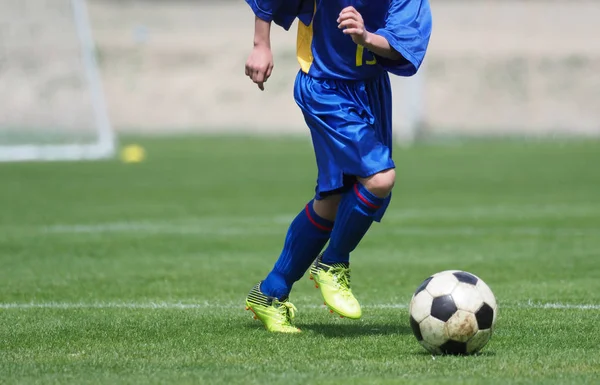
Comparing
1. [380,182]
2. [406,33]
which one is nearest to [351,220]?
[380,182]

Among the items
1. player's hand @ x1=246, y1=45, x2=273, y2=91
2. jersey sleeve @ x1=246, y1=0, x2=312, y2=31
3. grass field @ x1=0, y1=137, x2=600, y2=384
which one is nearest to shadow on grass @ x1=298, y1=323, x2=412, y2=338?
grass field @ x1=0, y1=137, x2=600, y2=384

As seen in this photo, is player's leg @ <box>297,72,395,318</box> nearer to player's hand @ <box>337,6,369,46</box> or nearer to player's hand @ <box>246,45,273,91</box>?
player's hand @ <box>246,45,273,91</box>

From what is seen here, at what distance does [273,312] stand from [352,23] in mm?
1571

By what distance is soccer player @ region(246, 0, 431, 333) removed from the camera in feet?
18.6

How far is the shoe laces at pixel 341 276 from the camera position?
5.86 metres

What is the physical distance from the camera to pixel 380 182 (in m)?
5.63

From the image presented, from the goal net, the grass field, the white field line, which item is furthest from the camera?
the goal net

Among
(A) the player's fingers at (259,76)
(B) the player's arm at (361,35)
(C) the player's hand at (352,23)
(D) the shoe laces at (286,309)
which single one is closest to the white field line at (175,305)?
(D) the shoe laces at (286,309)

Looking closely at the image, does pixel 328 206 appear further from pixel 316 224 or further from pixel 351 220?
pixel 351 220

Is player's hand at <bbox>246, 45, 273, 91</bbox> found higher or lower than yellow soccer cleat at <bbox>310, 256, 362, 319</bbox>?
higher

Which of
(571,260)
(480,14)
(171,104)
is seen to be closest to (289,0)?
(571,260)

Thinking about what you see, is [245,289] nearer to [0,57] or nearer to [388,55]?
[388,55]

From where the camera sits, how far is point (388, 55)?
5.68 metres

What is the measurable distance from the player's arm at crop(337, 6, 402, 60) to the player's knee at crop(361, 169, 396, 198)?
59 centimetres
